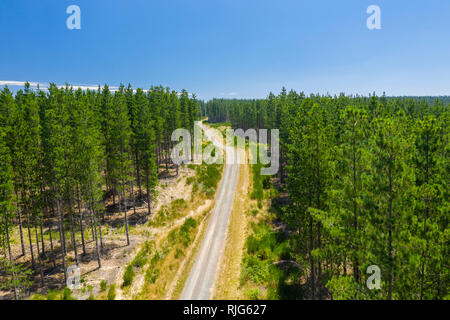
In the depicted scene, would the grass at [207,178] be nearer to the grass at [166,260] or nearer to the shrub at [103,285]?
the grass at [166,260]

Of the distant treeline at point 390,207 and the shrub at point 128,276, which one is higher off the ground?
the distant treeline at point 390,207

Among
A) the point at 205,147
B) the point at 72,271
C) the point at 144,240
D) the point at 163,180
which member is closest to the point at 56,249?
the point at 72,271

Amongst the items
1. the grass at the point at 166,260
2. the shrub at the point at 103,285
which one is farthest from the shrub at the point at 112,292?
the grass at the point at 166,260

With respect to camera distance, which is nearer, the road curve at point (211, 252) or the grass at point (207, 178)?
the road curve at point (211, 252)

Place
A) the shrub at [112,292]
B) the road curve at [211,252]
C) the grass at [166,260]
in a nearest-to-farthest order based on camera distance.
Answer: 1. the shrub at [112,292]
2. the grass at [166,260]
3. the road curve at [211,252]

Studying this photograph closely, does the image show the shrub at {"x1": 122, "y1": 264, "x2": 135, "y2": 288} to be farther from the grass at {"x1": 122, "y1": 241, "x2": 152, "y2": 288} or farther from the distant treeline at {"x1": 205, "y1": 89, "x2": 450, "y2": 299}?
the distant treeline at {"x1": 205, "y1": 89, "x2": 450, "y2": 299}

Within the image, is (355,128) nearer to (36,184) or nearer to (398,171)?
(398,171)

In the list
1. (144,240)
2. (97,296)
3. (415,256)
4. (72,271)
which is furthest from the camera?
(144,240)

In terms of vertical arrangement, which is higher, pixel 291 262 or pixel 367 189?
pixel 367 189
